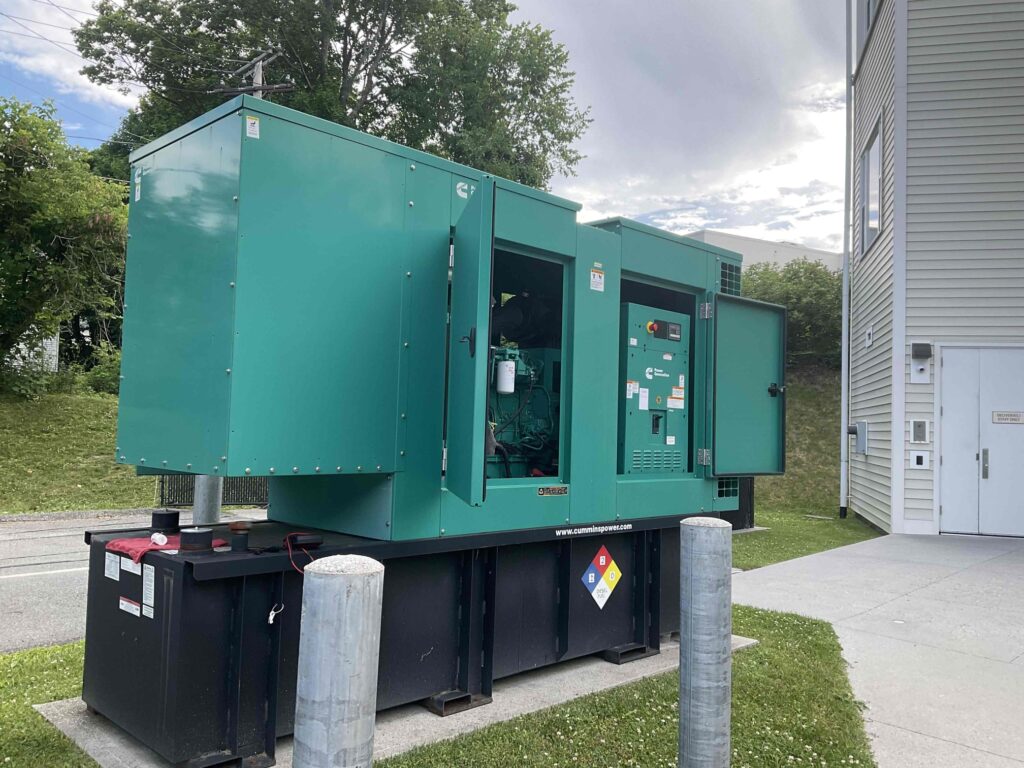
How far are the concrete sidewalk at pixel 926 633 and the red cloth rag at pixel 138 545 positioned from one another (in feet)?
11.4

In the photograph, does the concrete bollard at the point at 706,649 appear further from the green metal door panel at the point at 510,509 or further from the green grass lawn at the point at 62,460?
the green grass lawn at the point at 62,460

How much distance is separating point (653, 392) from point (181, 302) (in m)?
3.11

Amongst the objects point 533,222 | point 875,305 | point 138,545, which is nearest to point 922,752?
point 533,222

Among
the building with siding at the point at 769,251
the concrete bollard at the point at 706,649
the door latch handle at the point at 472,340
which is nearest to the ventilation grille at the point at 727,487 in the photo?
the door latch handle at the point at 472,340

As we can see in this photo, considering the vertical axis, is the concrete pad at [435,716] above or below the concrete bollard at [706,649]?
below

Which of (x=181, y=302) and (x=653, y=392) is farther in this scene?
(x=653, y=392)

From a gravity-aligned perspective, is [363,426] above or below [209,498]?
above

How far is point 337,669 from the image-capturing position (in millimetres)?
1825

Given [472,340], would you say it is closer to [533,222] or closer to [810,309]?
[533,222]

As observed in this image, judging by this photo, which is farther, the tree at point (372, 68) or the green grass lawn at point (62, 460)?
the tree at point (372, 68)

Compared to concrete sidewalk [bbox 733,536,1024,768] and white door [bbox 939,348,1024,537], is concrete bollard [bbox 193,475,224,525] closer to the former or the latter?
concrete sidewalk [bbox 733,536,1024,768]

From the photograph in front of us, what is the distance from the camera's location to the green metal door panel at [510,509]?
13.0 ft

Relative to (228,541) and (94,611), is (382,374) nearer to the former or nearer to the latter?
(228,541)

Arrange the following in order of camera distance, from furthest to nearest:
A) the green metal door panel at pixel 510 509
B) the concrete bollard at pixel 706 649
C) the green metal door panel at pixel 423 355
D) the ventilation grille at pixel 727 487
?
the ventilation grille at pixel 727 487
the green metal door panel at pixel 510 509
the green metal door panel at pixel 423 355
the concrete bollard at pixel 706 649
